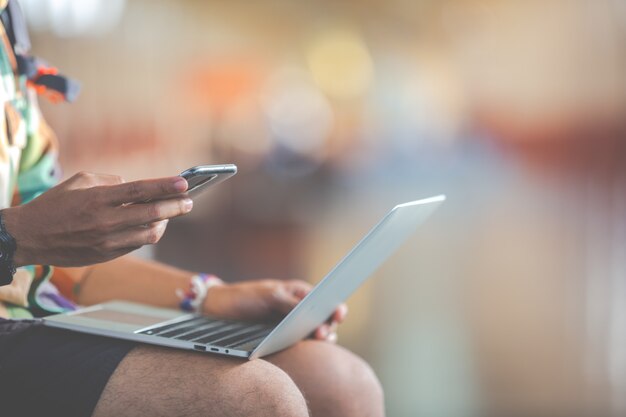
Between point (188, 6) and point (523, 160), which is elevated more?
point (188, 6)

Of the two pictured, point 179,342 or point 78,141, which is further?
point 78,141

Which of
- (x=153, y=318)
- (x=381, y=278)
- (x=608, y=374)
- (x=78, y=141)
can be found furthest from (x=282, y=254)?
(x=153, y=318)

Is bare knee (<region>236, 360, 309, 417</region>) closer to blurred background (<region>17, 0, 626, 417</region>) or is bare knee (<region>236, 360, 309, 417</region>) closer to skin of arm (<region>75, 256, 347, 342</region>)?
skin of arm (<region>75, 256, 347, 342</region>)

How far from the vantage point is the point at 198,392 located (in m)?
0.83

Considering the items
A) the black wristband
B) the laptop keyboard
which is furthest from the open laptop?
the black wristband

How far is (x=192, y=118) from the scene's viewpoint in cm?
357

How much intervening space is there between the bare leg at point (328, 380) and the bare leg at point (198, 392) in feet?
0.55

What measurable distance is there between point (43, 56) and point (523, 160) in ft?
6.55

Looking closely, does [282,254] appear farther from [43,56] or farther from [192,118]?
[43,56]

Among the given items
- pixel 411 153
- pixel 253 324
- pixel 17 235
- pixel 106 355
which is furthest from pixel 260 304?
pixel 411 153

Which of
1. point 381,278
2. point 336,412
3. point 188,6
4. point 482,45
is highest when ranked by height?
point 188,6

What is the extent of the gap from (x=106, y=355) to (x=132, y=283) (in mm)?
338

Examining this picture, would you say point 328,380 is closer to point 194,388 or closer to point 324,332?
point 324,332

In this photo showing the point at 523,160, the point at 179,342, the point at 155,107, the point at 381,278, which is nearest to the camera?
the point at 179,342
